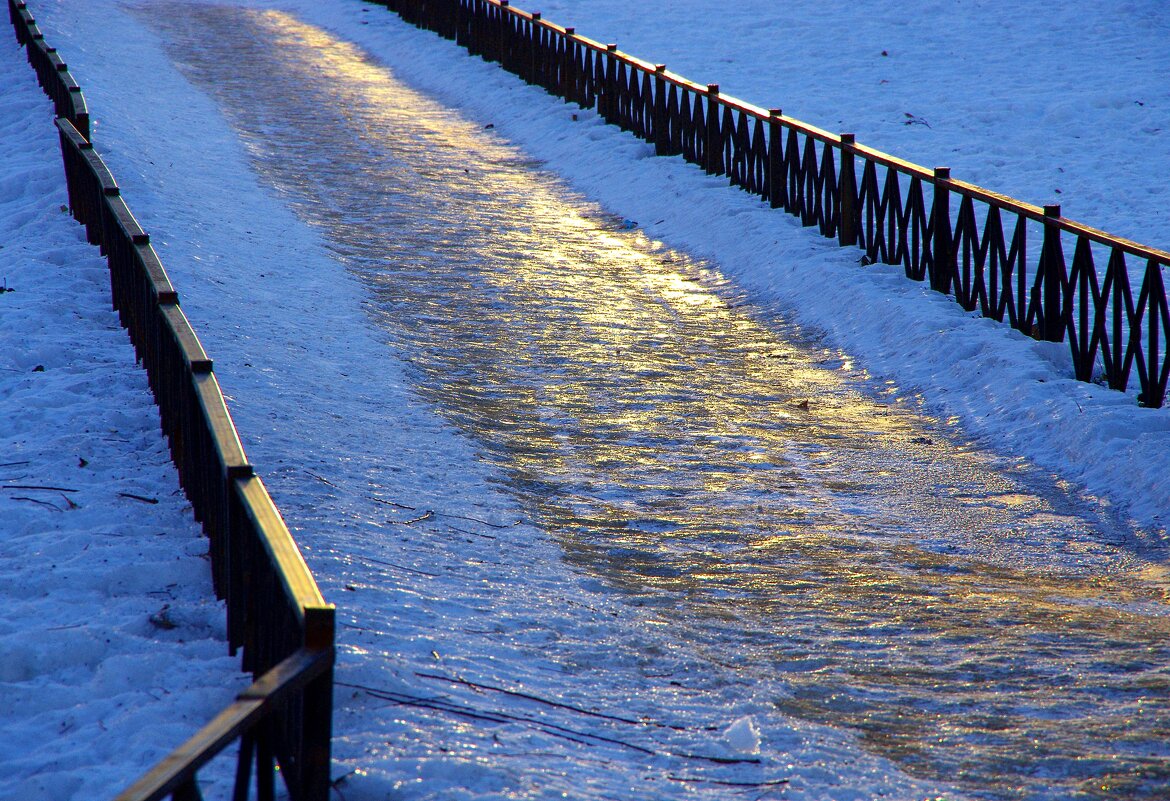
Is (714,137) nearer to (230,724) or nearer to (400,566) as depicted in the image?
(400,566)

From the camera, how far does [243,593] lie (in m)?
3.79

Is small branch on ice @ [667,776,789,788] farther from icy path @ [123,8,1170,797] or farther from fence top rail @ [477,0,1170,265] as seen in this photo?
fence top rail @ [477,0,1170,265]

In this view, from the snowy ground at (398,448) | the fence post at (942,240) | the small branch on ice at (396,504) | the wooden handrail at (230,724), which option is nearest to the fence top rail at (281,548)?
the wooden handrail at (230,724)

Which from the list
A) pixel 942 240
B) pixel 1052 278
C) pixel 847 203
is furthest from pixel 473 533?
pixel 847 203

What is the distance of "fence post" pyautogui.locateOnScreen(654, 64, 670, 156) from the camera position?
46.6 feet

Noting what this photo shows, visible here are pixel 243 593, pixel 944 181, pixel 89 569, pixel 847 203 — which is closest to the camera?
pixel 243 593

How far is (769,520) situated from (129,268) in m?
3.96

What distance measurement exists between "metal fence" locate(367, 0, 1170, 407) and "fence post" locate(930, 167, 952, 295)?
1cm

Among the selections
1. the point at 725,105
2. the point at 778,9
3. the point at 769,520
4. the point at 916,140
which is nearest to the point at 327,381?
the point at 769,520

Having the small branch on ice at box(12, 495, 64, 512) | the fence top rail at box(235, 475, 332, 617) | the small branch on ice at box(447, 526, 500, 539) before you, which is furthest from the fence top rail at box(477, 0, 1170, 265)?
the small branch on ice at box(12, 495, 64, 512)

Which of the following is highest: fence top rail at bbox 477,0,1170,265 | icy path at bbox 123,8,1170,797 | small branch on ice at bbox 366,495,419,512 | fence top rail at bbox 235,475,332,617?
fence top rail at bbox 477,0,1170,265

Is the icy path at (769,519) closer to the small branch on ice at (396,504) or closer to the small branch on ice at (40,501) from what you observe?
the small branch on ice at (396,504)

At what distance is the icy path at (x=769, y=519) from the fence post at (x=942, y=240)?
140cm

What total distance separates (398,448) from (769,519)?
207 centimetres
